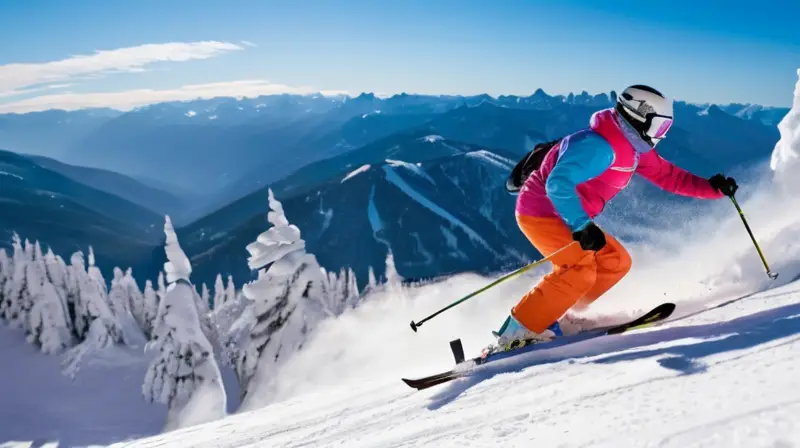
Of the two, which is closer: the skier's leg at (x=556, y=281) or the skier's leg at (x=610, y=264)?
the skier's leg at (x=556, y=281)

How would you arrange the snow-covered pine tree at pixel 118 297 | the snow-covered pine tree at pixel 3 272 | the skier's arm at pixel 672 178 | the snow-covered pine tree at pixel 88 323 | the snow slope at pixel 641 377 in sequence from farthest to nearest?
the snow-covered pine tree at pixel 118 297 → the snow-covered pine tree at pixel 3 272 → the snow-covered pine tree at pixel 88 323 → the skier's arm at pixel 672 178 → the snow slope at pixel 641 377

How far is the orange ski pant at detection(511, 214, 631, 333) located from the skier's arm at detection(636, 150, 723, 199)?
0.94m

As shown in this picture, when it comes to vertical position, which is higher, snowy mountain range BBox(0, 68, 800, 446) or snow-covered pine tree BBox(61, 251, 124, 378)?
snow-covered pine tree BBox(61, 251, 124, 378)

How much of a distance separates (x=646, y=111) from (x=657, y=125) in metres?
0.16

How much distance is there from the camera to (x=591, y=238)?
423 centimetres

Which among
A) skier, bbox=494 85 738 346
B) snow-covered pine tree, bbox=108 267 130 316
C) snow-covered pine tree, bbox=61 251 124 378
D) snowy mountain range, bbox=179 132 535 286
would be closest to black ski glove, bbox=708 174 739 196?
A: skier, bbox=494 85 738 346

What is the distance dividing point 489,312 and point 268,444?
15.1 feet

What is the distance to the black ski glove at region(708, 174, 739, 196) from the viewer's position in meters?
5.15

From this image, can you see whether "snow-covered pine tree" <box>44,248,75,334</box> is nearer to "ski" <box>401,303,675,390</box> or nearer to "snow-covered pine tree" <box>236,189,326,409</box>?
"snow-covered pine tree" <box>236,189,326,409</box>

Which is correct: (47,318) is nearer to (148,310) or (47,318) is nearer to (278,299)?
(148,310)

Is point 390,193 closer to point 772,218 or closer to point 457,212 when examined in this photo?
point 457,212

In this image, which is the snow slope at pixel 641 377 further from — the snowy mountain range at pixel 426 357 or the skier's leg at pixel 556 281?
the skier's leg at pixel 556 281

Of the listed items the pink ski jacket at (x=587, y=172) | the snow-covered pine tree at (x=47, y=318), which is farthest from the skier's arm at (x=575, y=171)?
the snow-covered pine tree at (x=47, y=318)

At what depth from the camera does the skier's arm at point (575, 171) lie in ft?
14.5
